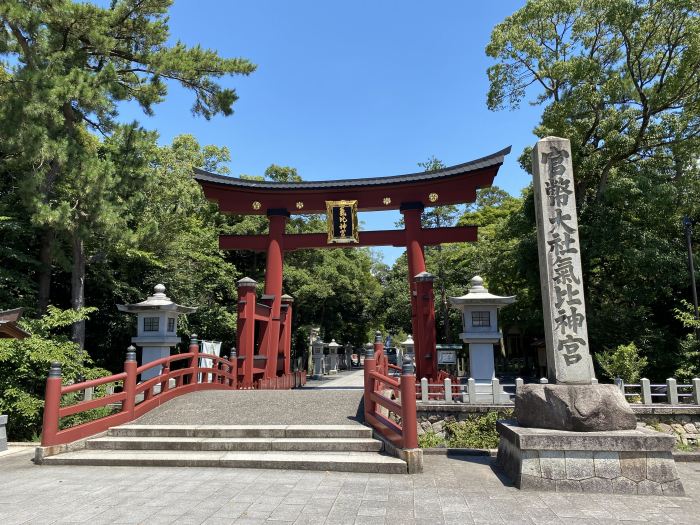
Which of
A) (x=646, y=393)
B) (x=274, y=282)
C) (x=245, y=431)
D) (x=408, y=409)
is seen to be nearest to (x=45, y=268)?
(x=274, y=282)

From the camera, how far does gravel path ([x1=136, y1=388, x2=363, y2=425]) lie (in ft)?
25.3

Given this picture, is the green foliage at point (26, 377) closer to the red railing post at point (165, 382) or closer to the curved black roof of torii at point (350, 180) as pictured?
the red railing post at point (165, 382)

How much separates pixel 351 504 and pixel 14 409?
25.3 feet

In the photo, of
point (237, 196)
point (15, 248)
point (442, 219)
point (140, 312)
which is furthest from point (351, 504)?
point (442, 219)

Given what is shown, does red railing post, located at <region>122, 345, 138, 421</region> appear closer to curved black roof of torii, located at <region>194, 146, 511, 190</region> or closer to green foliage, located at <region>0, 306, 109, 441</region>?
green foliage, located at <region>0, 306, 109, 441</region>

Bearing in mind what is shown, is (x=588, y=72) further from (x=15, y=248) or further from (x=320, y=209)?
(x=15, y=248)

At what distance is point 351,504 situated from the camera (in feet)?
15.2

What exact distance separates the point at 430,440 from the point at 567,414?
4.30m

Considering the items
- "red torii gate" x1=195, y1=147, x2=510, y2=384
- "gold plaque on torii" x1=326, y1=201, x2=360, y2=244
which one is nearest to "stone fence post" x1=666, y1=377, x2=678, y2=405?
"red torii gate" x1=195, y1=147, x2=510, y2=384

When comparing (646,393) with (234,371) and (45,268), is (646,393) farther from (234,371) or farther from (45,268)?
(45,268)

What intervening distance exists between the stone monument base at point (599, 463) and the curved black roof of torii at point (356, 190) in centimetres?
945

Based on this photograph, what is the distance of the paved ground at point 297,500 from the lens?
4.24 meters

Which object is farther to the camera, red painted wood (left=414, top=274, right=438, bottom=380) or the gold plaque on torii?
the gold plaque on torii

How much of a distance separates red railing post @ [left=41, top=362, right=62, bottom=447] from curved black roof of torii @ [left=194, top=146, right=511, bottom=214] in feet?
28.1
